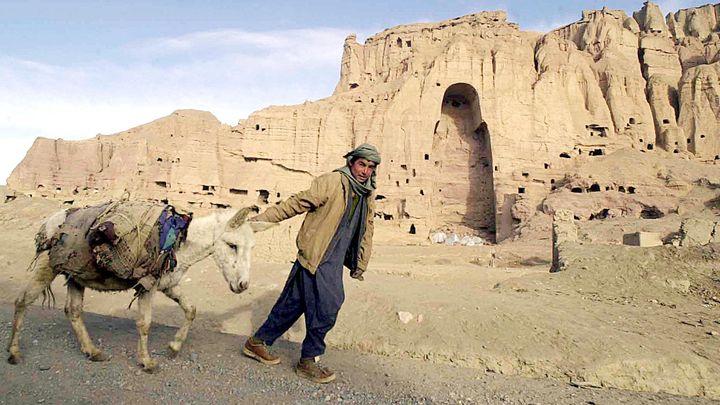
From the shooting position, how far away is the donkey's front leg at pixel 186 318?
12.6ft

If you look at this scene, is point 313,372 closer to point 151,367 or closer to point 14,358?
point 151,367

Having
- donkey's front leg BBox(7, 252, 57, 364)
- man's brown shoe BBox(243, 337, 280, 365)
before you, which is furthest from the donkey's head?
donkey's front leg BBox(7, 252, 57, 364)

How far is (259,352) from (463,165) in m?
32.8

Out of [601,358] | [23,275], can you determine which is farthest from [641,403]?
A: [23,275]

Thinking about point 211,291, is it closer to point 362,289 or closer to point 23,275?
point 362,289

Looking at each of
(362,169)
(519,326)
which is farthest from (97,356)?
(519,326)

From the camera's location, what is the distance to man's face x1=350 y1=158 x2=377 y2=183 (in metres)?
3.84

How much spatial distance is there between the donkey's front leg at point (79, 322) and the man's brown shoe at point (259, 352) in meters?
1.22

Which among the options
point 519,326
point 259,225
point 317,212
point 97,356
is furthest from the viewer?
point 519,326

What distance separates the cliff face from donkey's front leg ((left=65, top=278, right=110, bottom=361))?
2677 centimetres

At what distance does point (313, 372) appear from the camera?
3.46 meters

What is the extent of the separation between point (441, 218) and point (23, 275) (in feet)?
87.9

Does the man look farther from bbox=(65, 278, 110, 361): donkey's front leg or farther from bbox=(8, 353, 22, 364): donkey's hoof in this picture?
bbox=(8, 353, 22, 364): donkey's hoof

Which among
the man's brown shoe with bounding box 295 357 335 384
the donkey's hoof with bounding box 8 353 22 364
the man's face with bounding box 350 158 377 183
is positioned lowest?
the man's brown shoe with bounding box 295 357 335 384
